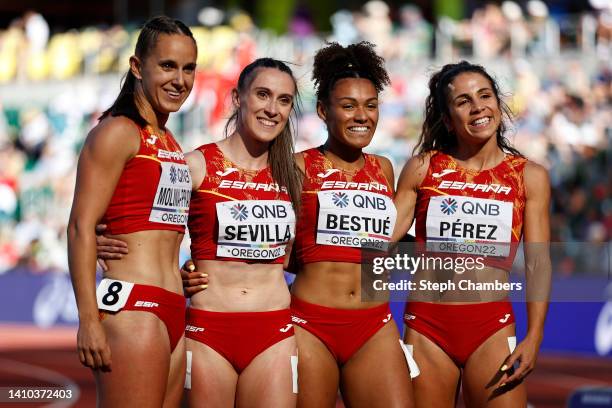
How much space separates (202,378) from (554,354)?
9980mm

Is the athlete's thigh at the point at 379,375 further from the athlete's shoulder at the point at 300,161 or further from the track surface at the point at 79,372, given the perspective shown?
the track surface at the point at 79,372

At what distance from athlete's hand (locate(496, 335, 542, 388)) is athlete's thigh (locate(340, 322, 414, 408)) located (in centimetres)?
48

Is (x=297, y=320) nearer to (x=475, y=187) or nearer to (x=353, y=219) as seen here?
(x=353, y=219)

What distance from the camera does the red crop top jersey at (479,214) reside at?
6090 millimetres

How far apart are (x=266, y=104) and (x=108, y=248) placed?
119 cm

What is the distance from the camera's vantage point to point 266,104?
5910 mm

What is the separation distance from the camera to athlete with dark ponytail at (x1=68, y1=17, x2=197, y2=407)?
199 inches

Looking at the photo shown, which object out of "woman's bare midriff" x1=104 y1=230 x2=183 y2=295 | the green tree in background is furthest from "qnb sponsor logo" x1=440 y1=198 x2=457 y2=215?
the green tree in background

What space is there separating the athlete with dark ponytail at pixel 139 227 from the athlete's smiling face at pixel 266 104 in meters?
0.49

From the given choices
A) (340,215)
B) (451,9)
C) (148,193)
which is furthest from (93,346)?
(451,9)

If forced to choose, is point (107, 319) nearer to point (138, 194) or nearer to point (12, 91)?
point (138, 194)

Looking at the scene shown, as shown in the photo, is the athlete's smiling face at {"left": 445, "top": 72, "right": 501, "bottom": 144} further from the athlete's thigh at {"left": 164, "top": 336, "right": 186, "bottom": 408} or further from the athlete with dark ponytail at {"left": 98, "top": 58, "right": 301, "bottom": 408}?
the athlete's thigh at {"left": 164, "top": 336, "right": 186, "bottom": 408}

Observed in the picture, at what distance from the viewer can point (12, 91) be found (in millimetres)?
24766

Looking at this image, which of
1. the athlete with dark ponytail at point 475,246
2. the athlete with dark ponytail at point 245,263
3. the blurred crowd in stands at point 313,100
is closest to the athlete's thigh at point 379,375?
the athlete with dark ponytail at point 475,246
